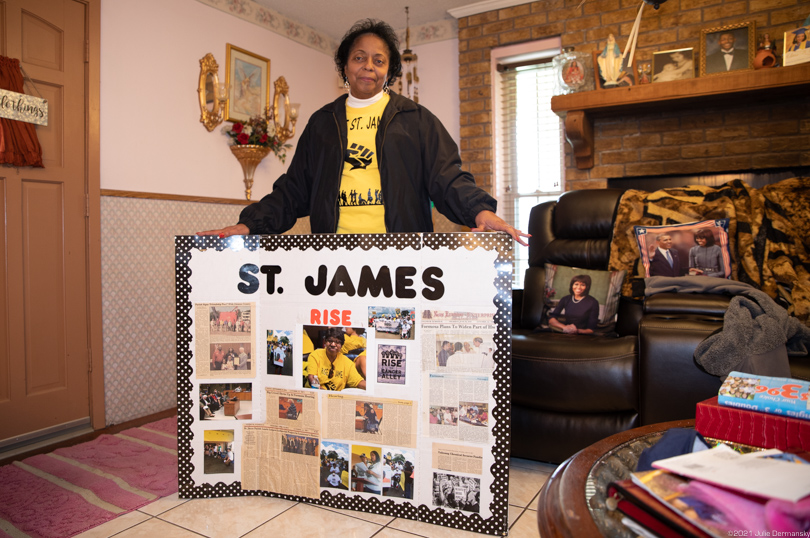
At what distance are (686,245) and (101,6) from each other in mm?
3134

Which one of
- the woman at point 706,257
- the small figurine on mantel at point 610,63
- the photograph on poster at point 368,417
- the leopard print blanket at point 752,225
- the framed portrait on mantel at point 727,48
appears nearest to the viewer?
the photograph on poster at point 368,417

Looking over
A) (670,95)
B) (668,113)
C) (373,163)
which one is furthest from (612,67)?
(373,163)

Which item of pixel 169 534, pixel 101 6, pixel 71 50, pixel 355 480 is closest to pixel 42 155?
pixel 71 50

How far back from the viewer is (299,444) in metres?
1.70

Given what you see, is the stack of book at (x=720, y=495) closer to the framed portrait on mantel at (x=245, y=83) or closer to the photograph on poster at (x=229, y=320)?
the photograph on poster at (x=229, y=320)

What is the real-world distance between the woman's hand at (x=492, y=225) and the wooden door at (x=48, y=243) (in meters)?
2.19

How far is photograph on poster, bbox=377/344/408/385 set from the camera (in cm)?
160

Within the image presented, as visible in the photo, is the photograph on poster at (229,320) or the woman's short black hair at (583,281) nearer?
the photograph on poster at (229,320)

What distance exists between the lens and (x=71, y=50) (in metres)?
2.70

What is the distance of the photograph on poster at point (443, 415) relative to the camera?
1551 millimetres

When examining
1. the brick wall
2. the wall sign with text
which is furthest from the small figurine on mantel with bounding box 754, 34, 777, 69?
the wall sign with text

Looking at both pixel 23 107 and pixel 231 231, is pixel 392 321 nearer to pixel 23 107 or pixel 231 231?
pixel 231 231

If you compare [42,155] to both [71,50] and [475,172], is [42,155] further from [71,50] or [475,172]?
[475,172]

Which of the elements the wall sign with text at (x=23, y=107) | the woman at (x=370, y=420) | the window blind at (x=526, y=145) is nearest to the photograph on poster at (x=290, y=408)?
the woman at (x=370, y=420)
